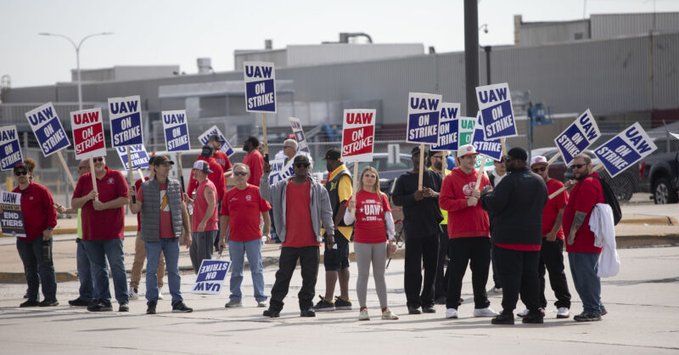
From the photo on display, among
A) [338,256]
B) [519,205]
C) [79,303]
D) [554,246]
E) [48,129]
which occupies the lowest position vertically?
[79,303]

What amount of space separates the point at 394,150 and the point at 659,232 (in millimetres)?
9513

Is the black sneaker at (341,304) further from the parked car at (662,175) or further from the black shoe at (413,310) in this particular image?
the parked car at (662,175)

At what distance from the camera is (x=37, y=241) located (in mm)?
16547

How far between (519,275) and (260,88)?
6.97 meters

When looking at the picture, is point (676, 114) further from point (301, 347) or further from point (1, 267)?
point (301, 347)

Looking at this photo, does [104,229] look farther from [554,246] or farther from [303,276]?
[554,246]

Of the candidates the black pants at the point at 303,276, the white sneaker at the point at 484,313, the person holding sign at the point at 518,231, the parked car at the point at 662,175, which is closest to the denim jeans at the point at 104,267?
the black pants at the point at 303,276

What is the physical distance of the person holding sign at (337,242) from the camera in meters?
15.2

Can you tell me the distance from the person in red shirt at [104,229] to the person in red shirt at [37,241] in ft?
2.97

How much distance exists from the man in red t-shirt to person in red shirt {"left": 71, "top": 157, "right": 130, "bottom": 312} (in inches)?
200

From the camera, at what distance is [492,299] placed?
16.1 meters

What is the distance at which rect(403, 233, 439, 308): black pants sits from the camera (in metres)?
14.5

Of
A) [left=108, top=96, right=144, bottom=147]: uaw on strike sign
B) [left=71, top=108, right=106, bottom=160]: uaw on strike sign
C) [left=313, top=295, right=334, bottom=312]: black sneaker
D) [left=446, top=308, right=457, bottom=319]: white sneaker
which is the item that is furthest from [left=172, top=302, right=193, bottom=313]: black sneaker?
[left=446, top=308, right=457, bottom=319]: white sneaker

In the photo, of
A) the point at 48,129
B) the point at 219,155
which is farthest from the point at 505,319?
the point at 219,155
